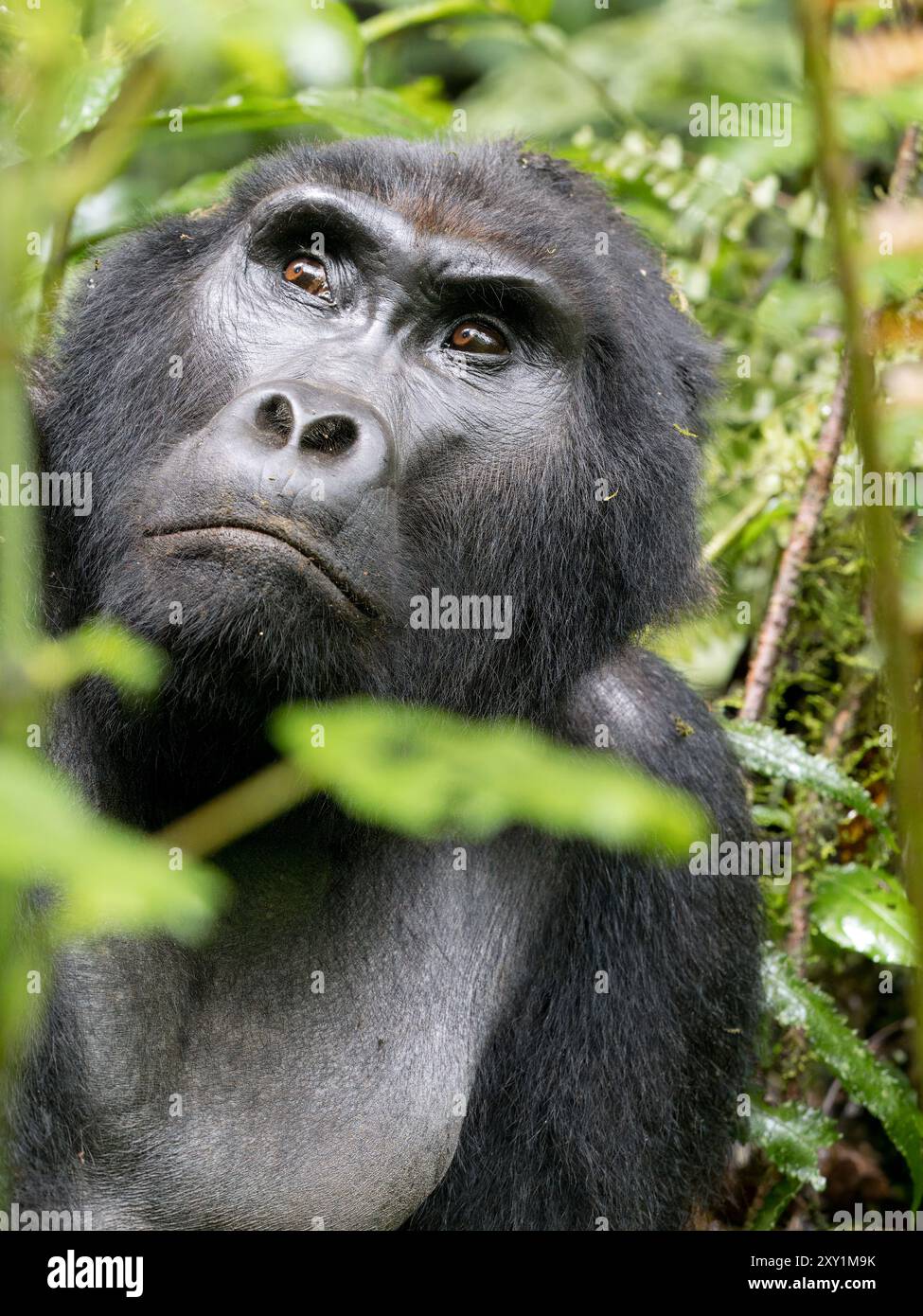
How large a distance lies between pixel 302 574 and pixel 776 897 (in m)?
2.50

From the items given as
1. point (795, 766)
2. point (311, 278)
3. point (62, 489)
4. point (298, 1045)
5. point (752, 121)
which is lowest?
point (298, 1045)

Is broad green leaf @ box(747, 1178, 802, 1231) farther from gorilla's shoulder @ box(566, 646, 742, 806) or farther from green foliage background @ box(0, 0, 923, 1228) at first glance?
gorilla's shoulder @ box(566, 646, 742, 806)

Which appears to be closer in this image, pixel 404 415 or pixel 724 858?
pixel 404 415

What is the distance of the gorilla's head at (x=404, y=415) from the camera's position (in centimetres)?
287

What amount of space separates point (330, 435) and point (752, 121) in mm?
3431

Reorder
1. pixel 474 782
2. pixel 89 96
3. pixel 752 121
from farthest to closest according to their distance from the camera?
pixel 752 121 → pixel 89 96 → pixel 474 782

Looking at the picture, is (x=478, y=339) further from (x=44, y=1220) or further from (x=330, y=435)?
(x=44, y=1220)

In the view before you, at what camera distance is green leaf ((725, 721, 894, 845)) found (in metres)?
4.20

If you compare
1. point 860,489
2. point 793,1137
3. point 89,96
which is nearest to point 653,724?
point 860,489

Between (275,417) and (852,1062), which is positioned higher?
(275,417)

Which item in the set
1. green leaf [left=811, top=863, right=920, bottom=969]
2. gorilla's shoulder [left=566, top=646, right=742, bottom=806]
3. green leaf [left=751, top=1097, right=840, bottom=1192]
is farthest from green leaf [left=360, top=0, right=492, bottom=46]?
green leaf [left=751, top=1097, right=840, bottom=1192]

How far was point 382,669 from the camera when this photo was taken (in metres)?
3.05

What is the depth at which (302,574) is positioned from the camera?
2.76 meters
